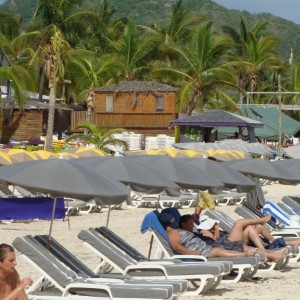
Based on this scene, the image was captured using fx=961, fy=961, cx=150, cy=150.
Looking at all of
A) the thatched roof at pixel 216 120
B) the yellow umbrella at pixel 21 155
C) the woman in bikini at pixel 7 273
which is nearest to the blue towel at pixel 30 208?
the yellow umbrella at pixel 21 155

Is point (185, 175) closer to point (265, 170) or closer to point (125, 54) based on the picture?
point (265, 170)

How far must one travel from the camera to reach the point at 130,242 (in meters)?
16.2

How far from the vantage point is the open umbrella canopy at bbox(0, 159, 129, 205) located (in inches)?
377

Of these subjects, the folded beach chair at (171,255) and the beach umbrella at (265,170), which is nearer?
the folded beach chair at (171,255)

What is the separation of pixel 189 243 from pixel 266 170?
500 centimetres

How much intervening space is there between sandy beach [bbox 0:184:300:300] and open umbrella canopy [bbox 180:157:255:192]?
1412 millimetres

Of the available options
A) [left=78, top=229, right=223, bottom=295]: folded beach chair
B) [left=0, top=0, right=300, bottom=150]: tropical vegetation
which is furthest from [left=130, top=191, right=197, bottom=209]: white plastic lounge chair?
[left=0, top=0, right=300, bottom=150]: tropical vegetation

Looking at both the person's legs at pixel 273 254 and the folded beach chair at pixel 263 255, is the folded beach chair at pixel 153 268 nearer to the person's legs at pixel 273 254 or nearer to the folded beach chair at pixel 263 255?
the folded beach chair at pixel 263 255

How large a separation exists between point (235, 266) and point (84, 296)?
257 centimetres

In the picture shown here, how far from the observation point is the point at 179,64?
183ft

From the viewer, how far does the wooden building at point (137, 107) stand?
162 ft

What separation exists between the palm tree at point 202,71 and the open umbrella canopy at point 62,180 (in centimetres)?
3925

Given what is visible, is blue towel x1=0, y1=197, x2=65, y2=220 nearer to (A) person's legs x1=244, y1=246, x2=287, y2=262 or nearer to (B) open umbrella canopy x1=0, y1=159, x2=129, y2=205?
(A) person's legs x1=244, y1=246, x2=287, y2=262

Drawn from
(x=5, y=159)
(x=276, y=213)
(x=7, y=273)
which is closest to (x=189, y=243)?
(x=7, y=273)
